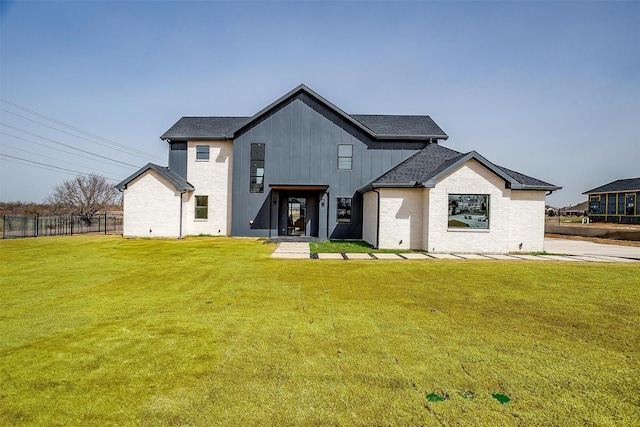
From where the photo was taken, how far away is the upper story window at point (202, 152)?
→ 20062mm

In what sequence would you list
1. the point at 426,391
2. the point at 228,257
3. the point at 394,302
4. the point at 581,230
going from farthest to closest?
the point at 581,230, the point at 228,257, the point at 394,302, the point at 426,391

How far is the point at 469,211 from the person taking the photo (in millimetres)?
14164

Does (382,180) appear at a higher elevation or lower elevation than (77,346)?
higher

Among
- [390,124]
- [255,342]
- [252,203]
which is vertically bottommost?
[255,342]

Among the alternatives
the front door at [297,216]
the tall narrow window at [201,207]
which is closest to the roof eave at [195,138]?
the tall narrow window at [201,207]

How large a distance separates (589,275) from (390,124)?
14.5 m

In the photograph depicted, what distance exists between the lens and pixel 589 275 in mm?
9242

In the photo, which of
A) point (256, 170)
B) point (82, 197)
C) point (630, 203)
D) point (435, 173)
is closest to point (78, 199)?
point (82, 197)

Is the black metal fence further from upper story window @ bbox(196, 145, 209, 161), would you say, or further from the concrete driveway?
the concrete driveway

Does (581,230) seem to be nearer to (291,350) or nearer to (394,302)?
(394,302)

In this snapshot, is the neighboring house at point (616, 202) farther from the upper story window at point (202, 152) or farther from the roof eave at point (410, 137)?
the upper story window at point (202, 152)

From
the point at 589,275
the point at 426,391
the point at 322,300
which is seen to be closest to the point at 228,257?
the point at 322,300

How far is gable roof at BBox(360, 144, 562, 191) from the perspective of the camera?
45.2 feet

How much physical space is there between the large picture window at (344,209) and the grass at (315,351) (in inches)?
419
